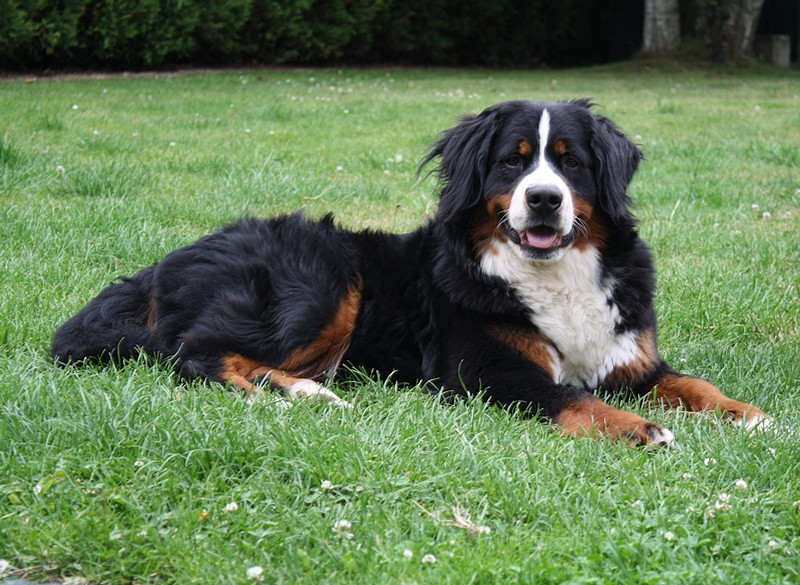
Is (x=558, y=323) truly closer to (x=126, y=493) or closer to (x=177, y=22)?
(x=126, y=493)

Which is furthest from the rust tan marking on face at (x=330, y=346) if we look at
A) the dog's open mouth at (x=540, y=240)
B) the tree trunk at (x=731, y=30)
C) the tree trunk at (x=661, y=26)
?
the tree trunk at (x=731, y=30)

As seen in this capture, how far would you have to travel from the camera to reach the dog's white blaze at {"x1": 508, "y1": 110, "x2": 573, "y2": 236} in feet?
12.0

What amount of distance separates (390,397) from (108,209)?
2947 millimetres

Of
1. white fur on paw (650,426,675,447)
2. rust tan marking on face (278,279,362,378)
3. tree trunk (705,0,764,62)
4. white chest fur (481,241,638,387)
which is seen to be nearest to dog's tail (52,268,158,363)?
rust tan marking on face (278,279,362,378)

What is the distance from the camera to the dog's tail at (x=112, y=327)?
3789 mm

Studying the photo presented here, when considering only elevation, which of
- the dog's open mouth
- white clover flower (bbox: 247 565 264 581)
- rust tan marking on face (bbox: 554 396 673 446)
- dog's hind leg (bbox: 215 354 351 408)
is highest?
the dog's open mouth

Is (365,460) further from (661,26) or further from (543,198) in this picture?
(661,26)

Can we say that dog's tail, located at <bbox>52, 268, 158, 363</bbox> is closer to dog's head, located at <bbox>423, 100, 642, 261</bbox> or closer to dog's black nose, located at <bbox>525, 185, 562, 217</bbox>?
dog's head, located at <bbox>423, 100, 642, 261</bbox>

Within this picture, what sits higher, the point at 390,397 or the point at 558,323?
the point at 558,323

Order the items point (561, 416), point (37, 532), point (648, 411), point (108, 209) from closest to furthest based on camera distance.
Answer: point (37, 532) < point (561, 416) < point (648, 411) < point (108, 209)

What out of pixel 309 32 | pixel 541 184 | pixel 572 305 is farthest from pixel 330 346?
pixel 309 32

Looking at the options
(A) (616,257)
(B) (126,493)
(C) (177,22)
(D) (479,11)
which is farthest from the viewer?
(D) (479,11)

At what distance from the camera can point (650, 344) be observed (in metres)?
3.93

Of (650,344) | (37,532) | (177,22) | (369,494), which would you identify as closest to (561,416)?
(650,344)
